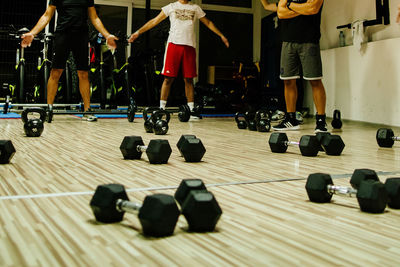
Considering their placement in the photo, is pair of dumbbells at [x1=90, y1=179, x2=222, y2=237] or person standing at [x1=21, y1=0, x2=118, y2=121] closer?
pair of dumbbells at [x1=90, y1=179, x2=222, y2=237]

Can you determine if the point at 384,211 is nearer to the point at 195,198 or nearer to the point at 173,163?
the point at 195,198

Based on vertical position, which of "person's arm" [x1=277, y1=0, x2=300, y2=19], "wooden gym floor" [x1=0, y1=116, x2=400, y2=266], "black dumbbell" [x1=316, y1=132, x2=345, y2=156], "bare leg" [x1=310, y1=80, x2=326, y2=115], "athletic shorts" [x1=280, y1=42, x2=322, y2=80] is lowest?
"wooden gym floor" [x1=0, y1=116, x2=400, y2=266]

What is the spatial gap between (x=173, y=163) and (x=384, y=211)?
1174mm

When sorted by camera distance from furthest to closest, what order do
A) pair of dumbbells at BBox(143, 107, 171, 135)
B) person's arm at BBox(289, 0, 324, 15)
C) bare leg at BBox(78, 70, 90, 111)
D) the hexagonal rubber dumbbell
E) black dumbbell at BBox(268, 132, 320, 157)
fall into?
bare leg at BBox(78, 70, 90, 111)
person's arm at BBox(289, 0, 324, 15)
pair of dumbbells at BBox(143, 107, 171, 135)
black dumbbell at BBox(268, 132, 320, 157)
the hexagonal rubber dumbbell

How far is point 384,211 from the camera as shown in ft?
4.69

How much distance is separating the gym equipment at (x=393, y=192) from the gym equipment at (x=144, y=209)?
73 centimetres

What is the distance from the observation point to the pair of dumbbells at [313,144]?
2705mm

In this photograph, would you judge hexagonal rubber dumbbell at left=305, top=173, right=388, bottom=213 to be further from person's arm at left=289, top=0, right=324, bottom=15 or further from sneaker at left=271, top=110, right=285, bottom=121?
sneaker at left=271, top=110, right=285, bottom=121

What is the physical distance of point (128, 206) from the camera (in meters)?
1.16

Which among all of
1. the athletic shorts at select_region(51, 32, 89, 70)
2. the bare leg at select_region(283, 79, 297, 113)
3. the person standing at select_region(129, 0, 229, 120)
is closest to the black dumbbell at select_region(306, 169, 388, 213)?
the bare leg at select_region(283, 79, 297, 113)

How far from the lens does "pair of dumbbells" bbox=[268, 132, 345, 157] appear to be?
106 inches

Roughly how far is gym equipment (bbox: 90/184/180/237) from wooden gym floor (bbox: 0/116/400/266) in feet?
0.09

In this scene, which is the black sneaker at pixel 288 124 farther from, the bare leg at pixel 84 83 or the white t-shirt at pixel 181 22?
the bare leg at pixel 84 83

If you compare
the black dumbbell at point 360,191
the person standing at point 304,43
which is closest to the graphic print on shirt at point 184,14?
the person standing at point 304,43
